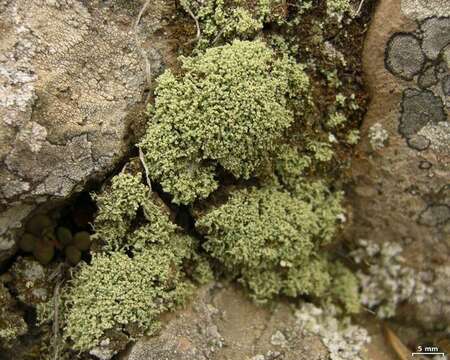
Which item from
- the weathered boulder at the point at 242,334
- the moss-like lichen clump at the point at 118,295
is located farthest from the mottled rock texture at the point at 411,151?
the moss-like lichen clump at the point at 118,295

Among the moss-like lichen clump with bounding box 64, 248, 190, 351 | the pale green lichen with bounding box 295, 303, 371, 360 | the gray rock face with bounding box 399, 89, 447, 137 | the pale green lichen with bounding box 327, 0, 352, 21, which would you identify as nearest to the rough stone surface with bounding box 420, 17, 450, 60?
the gray rock face with bounding box 399, 89, 447, 137

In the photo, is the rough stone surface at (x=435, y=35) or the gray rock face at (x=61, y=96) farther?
the rough stone surface at (x=435, y=35)

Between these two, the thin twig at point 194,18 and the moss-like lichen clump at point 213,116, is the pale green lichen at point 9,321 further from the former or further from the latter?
the thin twig at point 194,18

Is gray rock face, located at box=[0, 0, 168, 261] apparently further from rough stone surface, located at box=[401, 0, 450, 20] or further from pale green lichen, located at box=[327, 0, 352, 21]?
rough stone surface, located at box=[401, 0, 450, 20]

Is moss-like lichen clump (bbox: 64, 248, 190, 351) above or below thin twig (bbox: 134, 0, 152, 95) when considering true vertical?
below

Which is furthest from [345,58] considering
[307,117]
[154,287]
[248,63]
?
[154,287]

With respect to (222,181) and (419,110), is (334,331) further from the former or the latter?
(419,110)

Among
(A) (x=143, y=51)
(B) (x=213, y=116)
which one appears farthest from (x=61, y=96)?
(B) (x=213, y=116)

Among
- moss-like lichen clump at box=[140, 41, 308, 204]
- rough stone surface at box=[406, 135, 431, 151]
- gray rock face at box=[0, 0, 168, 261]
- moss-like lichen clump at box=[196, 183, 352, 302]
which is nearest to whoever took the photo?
gray rock face at box=[0, 0, 168, 261]
